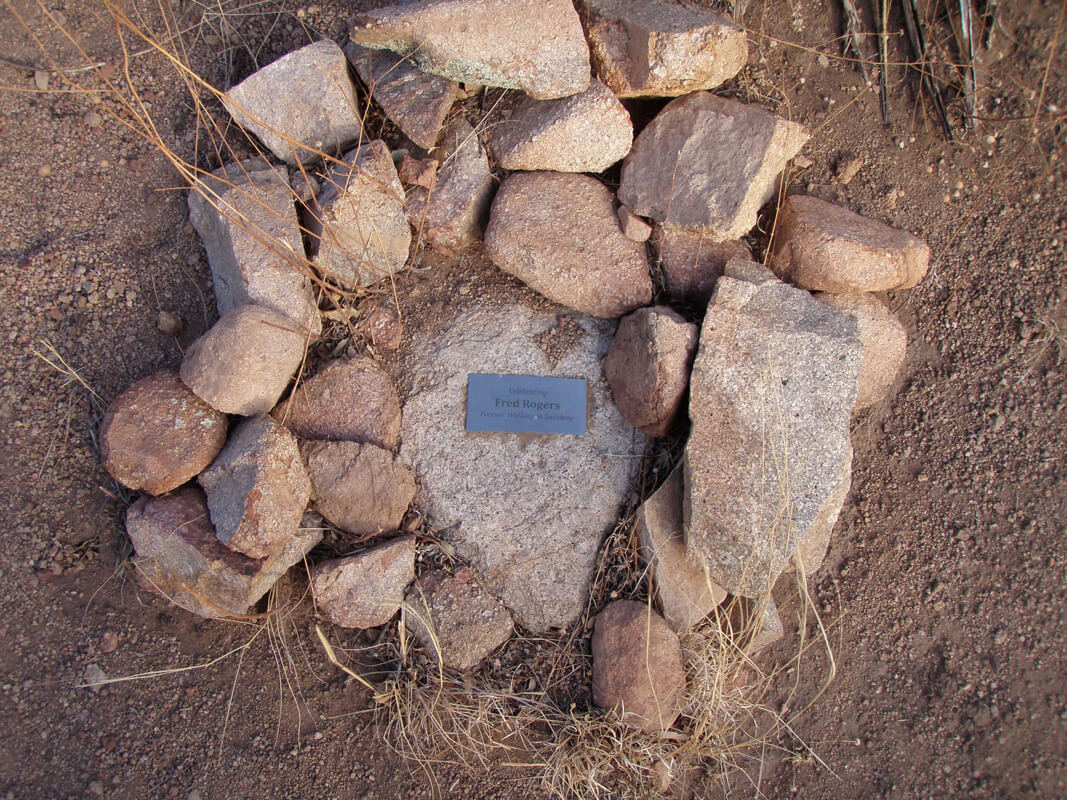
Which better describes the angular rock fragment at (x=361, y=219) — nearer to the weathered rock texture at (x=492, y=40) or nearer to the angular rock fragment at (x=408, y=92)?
the angular rock fragment at (x=408, y=92)

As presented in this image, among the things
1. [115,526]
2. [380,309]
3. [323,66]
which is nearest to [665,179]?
[380,309]

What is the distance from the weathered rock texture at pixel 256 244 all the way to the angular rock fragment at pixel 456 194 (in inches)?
16.4

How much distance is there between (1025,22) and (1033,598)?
195 cm

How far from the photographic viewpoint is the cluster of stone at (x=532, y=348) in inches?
78.6

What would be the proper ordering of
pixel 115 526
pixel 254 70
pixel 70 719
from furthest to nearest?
pixel 254 70 < pixel 115 526 < pixel 70 719

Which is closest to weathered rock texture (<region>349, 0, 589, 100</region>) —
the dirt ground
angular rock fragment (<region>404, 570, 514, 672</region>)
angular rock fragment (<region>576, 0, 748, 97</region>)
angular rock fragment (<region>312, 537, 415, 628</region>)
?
angular rock fragment (<region>576, 0, 748, 97</region>)

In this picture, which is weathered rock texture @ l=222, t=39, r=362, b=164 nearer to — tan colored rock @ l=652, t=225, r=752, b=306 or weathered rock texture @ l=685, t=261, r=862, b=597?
tan colored rock @ l=652, t=225, r=752, b=306

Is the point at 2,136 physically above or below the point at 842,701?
above

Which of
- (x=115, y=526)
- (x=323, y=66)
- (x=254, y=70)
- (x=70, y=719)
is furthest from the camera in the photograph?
(x=254, y=70)

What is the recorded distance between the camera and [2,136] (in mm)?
2307

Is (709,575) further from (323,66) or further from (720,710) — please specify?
(323,66)

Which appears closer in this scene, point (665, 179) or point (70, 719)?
point (70, 719)

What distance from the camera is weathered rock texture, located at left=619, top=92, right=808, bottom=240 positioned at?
218 cm

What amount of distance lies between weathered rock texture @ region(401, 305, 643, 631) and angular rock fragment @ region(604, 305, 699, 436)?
0.11 metres
